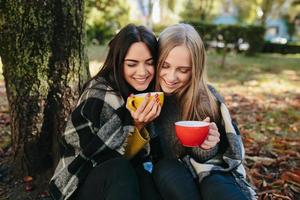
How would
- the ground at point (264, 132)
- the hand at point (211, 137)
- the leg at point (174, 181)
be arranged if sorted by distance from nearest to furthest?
the leg at point (174, 181), the hand at point (211, 137), the ground at point (264, 132)

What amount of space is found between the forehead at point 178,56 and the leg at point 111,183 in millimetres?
667

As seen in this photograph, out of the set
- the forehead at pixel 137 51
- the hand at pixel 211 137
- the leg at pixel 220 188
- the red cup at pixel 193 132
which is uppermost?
the forehead at pixel 137 51

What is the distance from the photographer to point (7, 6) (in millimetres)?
2740

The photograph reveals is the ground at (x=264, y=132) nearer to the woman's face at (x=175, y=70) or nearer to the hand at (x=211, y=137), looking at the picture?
the hand at (x=211, y=137)

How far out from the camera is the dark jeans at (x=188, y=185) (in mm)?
2188

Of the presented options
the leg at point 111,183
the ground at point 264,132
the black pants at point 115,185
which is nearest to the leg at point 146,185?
the black pants at point 115,185

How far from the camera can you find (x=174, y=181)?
2334 millimetres

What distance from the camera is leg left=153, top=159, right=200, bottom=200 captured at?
2.27m

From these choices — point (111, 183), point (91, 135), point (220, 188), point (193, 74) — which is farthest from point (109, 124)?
point (220, 188)

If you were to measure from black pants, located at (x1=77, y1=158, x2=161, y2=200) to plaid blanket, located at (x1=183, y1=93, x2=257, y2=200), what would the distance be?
1.02ft

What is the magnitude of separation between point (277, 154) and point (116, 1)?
13.4 meters

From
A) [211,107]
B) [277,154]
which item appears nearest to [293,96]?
[277,154]

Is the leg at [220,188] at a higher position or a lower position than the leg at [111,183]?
lower

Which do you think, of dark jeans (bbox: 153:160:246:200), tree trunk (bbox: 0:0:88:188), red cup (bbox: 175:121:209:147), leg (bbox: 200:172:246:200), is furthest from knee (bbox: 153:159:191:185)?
tree trunk (bbox: 0:0:88:188)
